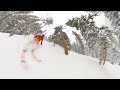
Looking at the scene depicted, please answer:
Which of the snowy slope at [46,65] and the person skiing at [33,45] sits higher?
the person skiing at [33,45]

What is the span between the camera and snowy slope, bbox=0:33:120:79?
662cm

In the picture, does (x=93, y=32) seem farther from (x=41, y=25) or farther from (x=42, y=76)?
(x=41, y=25)

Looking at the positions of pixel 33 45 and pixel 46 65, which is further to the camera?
pixel 33 45

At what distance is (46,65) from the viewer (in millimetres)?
7445

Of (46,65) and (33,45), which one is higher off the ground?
(33,45)

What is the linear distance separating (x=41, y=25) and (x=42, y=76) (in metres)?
9.03

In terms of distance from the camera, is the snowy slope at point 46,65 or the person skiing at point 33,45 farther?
the person skiing at point 33,45

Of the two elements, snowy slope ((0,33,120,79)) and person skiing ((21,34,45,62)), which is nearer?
snowy slope ((0,33,120,79))

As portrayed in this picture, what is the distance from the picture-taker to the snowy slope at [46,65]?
6.62 m

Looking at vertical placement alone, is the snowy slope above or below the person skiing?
below
